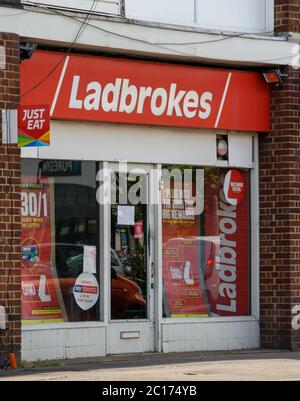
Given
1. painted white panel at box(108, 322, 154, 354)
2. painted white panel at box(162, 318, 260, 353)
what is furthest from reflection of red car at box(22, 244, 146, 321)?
painted white panel at box(162, 318, 260, 353)

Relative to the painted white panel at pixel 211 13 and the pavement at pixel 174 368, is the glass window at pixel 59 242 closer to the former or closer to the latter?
the pavement at pixel 174 368

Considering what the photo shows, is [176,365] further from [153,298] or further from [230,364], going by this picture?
[153,298]

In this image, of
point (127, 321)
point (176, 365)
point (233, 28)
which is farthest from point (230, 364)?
point (233, 28)

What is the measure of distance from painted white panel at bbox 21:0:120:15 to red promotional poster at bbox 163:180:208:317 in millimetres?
2769

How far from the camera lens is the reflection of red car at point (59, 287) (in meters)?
16.5

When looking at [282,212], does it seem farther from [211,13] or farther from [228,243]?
[211,13]

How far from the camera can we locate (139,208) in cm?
1756

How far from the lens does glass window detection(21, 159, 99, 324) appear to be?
16500 mm

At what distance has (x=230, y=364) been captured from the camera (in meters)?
15.9

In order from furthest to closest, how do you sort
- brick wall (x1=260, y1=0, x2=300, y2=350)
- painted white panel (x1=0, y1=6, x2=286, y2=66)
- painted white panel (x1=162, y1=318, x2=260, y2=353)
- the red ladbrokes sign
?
brick wall (x1=260, y1=0, x2=300, y2=350) < painted white panel (x1=162, y1=318, x2=260, y2=353) < the red ladbrokes sign < painted white panel (x1=0, y1=6, x2=286, y2=66)

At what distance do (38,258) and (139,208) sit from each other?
180cm

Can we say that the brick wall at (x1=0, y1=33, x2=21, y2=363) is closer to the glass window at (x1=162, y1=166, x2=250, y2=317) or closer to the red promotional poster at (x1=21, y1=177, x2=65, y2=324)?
the red promotional poster at (x1=21, y1=177, x2=65, y2=324)

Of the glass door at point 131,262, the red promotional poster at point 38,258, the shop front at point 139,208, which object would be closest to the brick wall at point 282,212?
the shop front at point 139,208

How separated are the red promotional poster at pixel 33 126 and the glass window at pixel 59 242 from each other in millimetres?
1013
